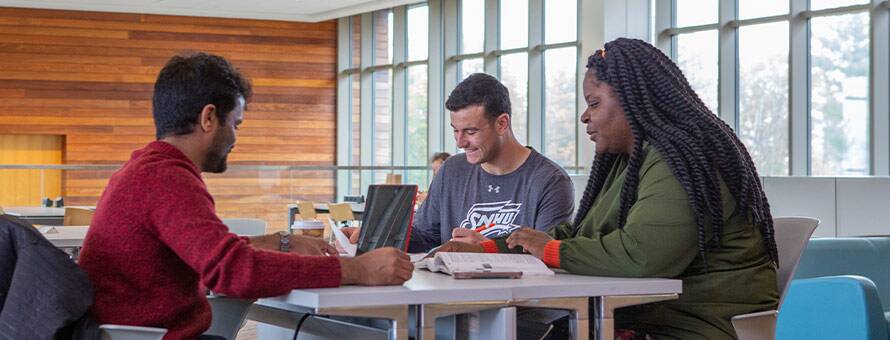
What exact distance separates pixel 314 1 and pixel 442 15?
179 cm

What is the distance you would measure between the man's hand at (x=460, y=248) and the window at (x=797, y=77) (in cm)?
793

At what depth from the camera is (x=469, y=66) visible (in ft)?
49.2

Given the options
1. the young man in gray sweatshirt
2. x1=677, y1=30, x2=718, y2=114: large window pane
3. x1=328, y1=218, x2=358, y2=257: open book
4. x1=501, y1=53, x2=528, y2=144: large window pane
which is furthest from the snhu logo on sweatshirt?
x1=501, y1=53, x2=528, y2=144: large window pane

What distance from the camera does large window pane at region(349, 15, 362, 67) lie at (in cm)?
1708

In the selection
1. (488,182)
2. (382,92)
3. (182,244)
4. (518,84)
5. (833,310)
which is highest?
(382,92)

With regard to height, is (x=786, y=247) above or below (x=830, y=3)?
below

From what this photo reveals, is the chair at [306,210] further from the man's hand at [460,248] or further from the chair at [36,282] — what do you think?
the chair at [36,282]

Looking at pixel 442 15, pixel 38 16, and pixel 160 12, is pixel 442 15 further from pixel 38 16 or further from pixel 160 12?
pixel 38 16

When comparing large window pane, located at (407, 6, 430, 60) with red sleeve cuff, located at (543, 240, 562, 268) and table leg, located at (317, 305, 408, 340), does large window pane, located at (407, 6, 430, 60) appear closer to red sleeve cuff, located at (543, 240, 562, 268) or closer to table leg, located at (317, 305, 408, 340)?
red sleeve cuff, located at (543, 240, 562, 268)

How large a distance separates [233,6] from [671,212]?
13491mm

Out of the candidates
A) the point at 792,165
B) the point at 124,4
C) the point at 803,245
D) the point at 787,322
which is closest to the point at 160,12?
the point at 124,4

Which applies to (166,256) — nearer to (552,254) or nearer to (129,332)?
(129,332)

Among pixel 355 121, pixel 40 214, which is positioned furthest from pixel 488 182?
pixel 355 121

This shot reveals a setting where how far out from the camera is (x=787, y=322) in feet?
13.6
